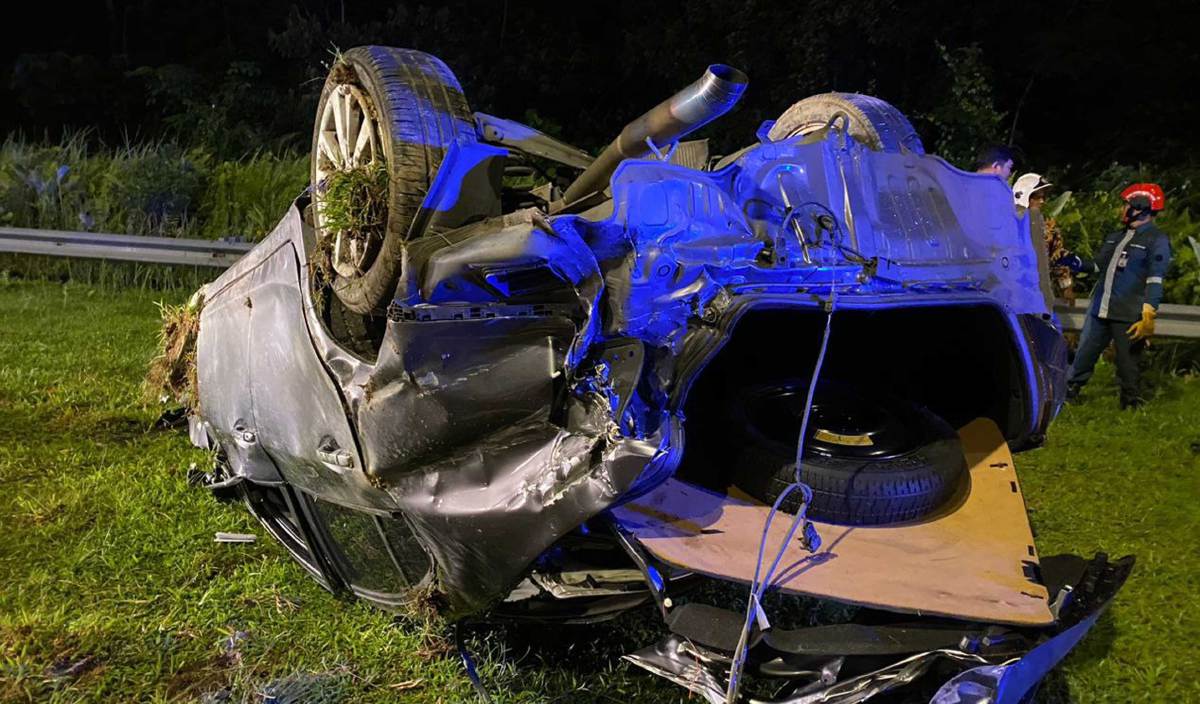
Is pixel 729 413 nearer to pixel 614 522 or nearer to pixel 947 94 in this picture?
pixel 614 522

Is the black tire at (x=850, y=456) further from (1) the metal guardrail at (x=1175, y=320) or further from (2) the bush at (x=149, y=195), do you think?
(2) the bush at (x=149, y=195)

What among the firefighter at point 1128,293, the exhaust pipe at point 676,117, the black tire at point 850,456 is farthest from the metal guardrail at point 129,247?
the firefighter at point 1128,293

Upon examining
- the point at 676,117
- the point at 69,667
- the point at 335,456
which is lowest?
the point at 69,667

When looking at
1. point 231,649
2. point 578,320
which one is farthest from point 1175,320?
point 231,649

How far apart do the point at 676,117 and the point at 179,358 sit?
8.91ft

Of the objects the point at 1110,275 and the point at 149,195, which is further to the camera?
the point at 149,195

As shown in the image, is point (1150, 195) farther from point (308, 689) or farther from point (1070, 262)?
point (308, 689)

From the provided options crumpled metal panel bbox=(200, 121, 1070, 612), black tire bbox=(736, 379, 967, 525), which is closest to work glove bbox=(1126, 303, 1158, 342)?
black tire bbox=(736, 379, 967, 525)

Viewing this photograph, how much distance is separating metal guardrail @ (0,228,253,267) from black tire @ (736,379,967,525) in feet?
22.7

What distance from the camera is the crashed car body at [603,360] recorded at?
84.0 inches

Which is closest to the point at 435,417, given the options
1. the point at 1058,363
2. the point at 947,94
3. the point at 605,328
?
the point at 605,328

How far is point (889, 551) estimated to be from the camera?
2.48m

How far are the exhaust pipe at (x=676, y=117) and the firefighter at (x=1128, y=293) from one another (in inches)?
181

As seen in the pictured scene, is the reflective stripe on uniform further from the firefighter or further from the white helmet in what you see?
the white helmet
